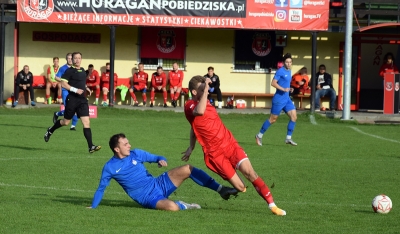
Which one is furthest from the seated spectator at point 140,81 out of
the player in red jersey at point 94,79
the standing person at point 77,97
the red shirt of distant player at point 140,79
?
the standing person at point 77,97

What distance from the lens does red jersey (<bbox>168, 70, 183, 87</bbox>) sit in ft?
99.7

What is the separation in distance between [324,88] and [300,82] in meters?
0.91

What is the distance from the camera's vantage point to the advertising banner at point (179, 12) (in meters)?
28.9

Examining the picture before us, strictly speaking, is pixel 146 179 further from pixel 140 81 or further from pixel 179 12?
pixel 140 81

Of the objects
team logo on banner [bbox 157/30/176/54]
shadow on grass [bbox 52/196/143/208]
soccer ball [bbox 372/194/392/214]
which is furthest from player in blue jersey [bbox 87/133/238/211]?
team logo on banner [bbox 157/30/176/54]

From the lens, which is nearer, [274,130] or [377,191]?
[377,191]

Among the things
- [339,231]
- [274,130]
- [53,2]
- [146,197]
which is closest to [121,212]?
[146,197]

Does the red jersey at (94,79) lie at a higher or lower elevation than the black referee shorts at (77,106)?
higher

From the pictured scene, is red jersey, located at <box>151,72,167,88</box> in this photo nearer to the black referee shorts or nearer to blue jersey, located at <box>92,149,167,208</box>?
the black referee shorts

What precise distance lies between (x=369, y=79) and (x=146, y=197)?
2555cm

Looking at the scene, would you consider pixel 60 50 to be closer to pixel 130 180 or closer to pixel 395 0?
pixel 395 0

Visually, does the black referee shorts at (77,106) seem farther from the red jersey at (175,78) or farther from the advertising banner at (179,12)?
the red jersey at (175,78)

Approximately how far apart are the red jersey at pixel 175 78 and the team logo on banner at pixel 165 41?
1333 millimetres

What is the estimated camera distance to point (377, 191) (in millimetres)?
12578
